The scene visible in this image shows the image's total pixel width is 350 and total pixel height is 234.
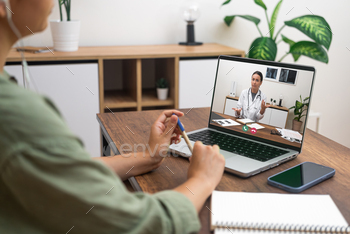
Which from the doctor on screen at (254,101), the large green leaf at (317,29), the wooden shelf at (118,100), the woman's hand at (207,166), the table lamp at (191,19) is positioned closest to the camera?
the woman's hand at (207,166)

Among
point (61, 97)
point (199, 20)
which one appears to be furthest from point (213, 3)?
point (61, 97)

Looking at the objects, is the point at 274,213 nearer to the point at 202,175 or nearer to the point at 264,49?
the point at 202,175

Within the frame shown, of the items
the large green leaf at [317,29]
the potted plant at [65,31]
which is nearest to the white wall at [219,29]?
the potted plant at [65,31]

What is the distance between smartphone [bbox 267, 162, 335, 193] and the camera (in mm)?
814

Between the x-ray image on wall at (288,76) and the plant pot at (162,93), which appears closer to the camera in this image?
the x-ray image on wall at (288,76)

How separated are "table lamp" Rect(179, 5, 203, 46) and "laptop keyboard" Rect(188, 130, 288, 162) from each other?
5.40 ft

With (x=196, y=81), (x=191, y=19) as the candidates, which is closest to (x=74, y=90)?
(x=196, y=81)

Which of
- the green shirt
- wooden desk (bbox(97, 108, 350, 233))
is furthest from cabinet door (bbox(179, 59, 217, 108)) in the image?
the green shirt

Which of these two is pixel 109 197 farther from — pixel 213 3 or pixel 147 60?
pixel 213 3

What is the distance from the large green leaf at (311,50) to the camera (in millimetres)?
2242

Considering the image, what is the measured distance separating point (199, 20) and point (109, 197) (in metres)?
2.46

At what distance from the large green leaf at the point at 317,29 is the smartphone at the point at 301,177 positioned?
141 centimetres

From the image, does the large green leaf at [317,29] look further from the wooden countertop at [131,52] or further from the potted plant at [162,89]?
the potted plant at [162,89]

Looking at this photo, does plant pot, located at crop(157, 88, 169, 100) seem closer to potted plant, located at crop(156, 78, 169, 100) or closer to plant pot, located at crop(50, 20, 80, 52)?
potted plant, located at crop(156, 78, 169, 100)
